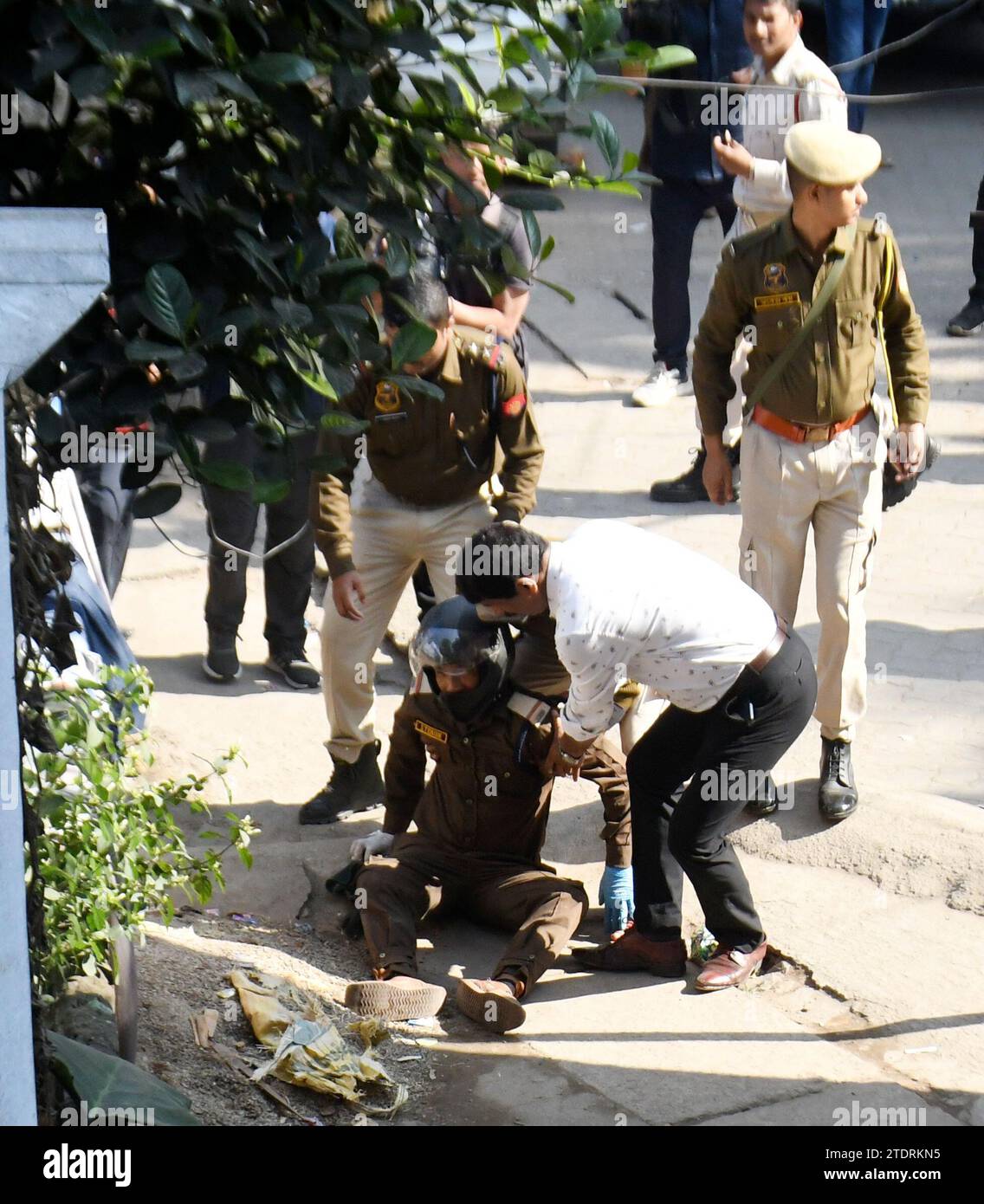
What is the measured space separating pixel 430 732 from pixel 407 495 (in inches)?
36.4

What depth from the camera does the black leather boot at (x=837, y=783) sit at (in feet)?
17.3

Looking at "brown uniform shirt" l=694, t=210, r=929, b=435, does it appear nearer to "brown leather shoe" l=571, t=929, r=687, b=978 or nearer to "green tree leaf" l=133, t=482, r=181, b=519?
"brown leather shoe" l=571, t=929, r=687, b=978

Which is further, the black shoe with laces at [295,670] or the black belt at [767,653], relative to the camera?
the black shoe with laces at [295,670]

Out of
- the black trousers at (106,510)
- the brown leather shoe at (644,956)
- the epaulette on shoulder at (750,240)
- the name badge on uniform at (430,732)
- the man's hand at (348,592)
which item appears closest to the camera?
the brown leather shoe at (644,956)

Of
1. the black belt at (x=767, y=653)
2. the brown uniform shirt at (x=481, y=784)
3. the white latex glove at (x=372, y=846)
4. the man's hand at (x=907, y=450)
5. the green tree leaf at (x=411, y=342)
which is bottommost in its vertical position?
the white latex glove at (x=372, y=846)

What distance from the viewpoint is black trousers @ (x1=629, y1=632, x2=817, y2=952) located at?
445 centimetres

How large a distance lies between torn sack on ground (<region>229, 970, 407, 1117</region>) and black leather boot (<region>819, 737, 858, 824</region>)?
1.92 m

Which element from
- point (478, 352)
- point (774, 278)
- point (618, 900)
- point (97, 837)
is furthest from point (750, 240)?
point (97, 837)

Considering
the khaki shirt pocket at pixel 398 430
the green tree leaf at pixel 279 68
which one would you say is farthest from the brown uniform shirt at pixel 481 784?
the green tree leaf at pixel 279 68

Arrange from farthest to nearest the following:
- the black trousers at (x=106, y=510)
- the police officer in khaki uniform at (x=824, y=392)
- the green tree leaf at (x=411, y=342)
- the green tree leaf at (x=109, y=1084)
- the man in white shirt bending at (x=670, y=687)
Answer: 1. the black trousers at (x=106, y=510)
2. the police officer in khaki uniform at (x=824, y=392)
3. the man in white shirt bending at (x=670, y=687)
4. the green tree leaf at (x=109, y=1084)
5. the green tree leaf at (x=411, y=342)

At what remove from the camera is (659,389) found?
351 inches

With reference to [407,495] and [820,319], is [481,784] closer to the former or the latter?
[407,495]

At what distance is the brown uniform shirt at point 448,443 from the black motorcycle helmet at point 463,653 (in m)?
0.70

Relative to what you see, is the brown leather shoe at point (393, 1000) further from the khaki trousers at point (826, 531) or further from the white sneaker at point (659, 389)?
the white sneaker at point (659, 389)
